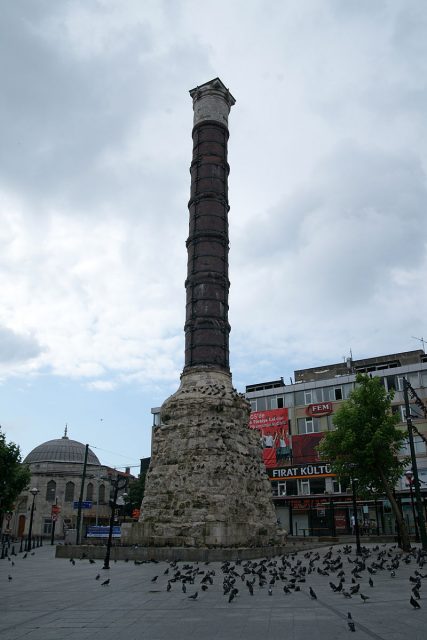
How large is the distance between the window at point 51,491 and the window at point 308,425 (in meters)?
29.9

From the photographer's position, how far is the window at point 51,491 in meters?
58.5

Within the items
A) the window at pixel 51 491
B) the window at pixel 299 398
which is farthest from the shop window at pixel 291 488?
the window at pixel 51 491

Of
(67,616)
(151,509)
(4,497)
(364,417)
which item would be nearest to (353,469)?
(364,417)

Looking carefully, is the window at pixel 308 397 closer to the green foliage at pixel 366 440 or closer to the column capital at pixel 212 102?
the green foliage at pixel 366 440

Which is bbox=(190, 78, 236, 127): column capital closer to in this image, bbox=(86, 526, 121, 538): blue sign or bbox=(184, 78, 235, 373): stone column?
bbox=(184, 78, 235, 373): stone column

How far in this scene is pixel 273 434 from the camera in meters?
46.9

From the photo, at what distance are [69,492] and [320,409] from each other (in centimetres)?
3118

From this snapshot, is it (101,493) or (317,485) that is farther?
(101,493)

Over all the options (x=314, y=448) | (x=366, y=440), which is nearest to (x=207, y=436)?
(x=366, y=440)

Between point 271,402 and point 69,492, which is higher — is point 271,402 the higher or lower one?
the higher one

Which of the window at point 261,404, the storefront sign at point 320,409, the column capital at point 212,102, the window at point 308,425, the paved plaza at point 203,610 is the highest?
the column capital at point 212,102

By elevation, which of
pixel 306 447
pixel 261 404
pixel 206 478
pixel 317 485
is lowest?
pixel 206 478

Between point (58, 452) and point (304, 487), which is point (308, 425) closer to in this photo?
point (304, 487)

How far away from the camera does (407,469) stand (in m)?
38.5
